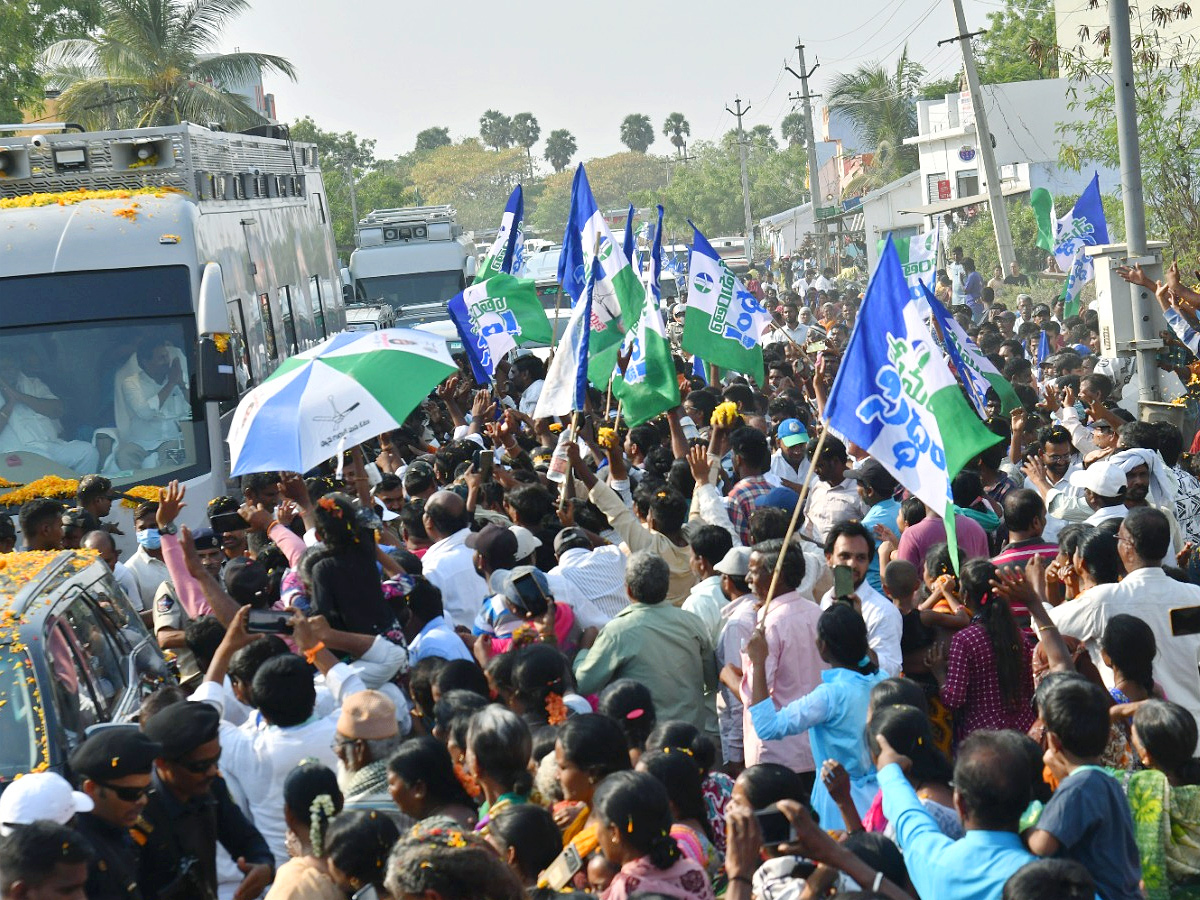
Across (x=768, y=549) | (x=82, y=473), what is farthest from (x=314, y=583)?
(x=82, y=473)

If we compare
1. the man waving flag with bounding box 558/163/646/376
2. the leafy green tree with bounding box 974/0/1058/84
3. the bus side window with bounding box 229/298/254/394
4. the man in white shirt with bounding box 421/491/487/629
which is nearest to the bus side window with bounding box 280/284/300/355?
the bus side window with bounding box 229/298/254/394

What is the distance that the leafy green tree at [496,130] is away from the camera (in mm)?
152875

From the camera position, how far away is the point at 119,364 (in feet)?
37.7

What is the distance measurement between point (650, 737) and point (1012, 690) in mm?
1576

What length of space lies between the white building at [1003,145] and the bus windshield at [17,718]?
35.8 meters

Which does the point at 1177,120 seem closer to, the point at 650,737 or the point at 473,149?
the point at 650,737

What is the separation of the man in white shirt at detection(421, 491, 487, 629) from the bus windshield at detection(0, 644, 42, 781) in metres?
2.36

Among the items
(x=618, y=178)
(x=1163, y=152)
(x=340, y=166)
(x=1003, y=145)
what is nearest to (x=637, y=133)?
(x=618, y=178)

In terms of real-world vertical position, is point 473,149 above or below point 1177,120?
above

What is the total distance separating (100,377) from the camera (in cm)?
1142

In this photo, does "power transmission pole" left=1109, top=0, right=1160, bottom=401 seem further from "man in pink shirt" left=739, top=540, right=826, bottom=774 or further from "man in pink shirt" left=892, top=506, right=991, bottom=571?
"man in pink shirt" left=739, top=540, right=826, bottom=774

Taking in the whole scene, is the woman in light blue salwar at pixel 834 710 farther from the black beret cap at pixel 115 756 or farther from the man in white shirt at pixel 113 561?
the man in white shirt at pixel 113 561

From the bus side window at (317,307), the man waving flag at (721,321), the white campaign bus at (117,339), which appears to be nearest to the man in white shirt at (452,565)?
the white campaign bus at (117,339)

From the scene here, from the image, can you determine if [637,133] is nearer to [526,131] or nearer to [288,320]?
[526,131]
